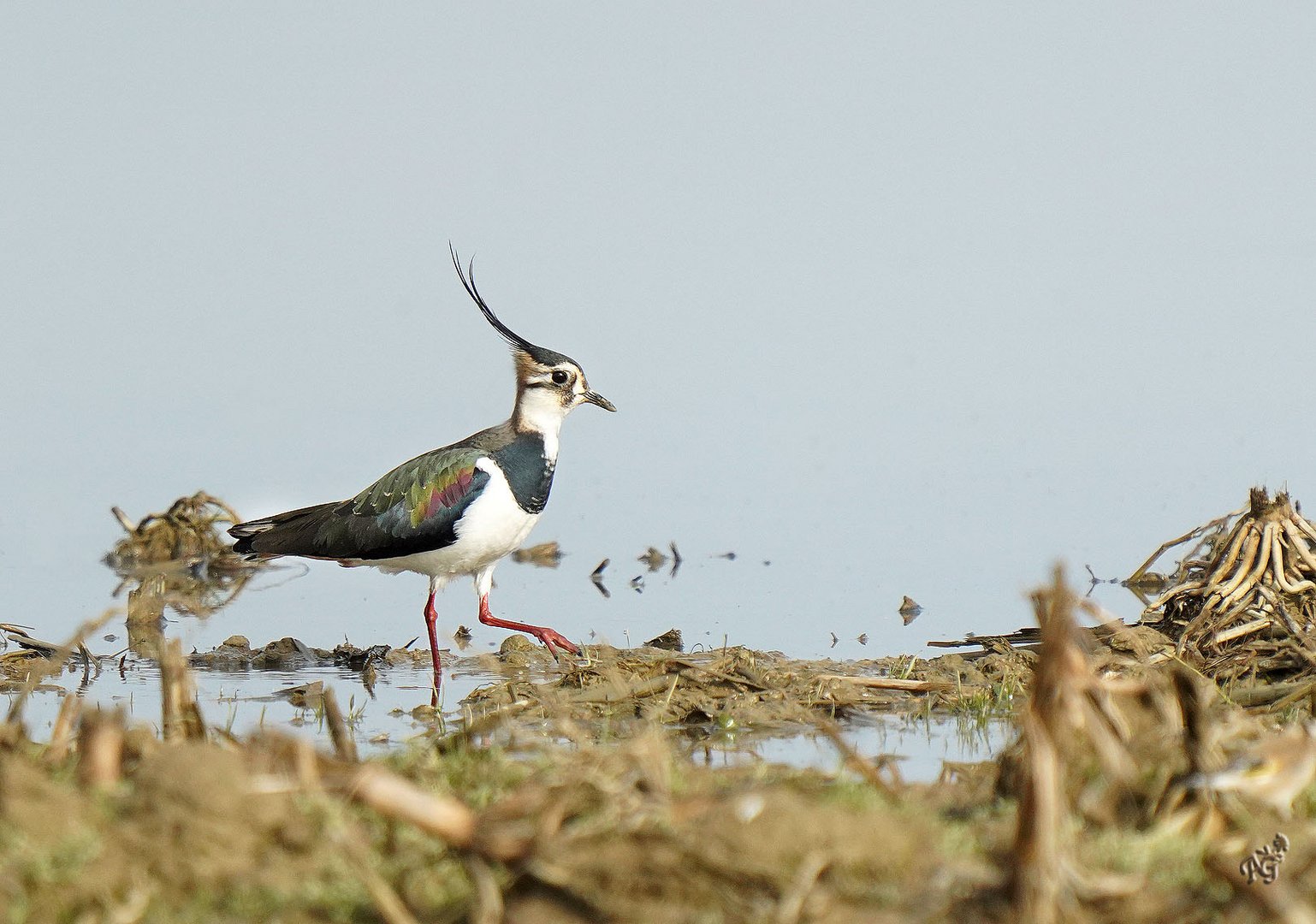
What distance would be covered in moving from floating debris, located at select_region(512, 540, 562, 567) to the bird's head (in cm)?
419

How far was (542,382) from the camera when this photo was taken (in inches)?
338

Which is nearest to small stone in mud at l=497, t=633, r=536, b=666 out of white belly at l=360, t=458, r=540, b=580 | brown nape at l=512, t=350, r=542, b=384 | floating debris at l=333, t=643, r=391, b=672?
white belly at l=360, t=458, r=540, b=580

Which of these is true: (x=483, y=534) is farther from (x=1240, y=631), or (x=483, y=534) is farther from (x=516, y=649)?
(x=1240, y=631)

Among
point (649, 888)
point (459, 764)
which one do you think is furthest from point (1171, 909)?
point (459, 764)

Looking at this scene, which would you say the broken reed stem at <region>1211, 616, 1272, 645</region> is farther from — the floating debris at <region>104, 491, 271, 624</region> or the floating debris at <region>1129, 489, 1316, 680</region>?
the floating debris at <region>104, 491, 271, 624</region>

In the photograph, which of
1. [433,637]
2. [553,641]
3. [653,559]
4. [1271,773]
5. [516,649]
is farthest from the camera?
[653,559]

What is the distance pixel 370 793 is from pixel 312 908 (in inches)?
9.8

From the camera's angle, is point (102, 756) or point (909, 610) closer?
point (102, 756)

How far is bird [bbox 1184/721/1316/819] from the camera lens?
118 inches

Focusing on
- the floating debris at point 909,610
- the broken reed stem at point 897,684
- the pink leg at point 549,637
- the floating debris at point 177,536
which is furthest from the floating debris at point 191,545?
the broken reed stem at point 897,684

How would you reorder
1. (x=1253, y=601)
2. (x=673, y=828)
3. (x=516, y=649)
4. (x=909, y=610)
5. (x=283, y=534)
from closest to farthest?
(x=673, y=828)
(x=1253, y=601)
(x=516, y=649)
(x=283, y=534)
(x=909, y=610)

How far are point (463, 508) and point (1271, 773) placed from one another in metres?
5.31

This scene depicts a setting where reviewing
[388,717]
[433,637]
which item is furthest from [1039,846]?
[433,637]
